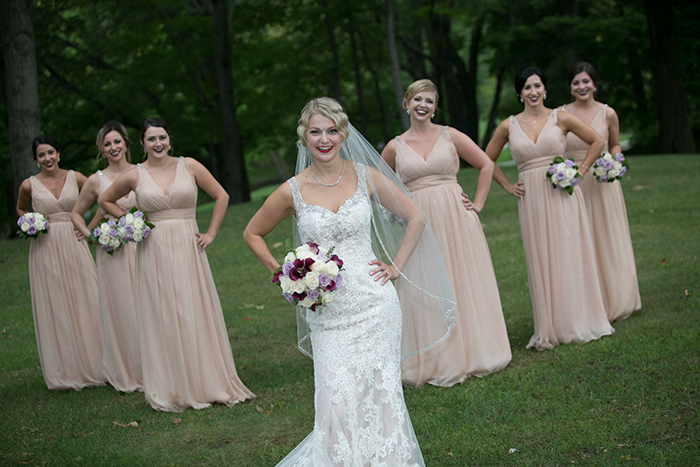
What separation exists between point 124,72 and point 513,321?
23.1 m

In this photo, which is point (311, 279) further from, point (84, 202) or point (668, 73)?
point (668, 73)

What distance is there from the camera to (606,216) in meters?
8.58

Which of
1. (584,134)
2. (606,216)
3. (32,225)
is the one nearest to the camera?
(584,134)

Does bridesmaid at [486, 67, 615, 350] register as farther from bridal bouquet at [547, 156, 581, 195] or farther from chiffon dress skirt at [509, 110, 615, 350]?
bridal bouquet at [547, 156, 581, 195]

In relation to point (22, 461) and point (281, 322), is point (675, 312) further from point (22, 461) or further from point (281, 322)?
point (22, 461)

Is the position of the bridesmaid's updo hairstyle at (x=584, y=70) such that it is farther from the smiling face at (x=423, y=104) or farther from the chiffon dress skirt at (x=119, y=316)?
the chiffon dress skirt at (x=119, y=316)

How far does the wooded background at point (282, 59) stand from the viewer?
2389 cm

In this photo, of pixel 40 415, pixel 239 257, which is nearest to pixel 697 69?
pixel 239 257

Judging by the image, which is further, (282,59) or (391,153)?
(282,59)

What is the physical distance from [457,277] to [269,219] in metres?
2.78

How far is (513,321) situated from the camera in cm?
Result: 920

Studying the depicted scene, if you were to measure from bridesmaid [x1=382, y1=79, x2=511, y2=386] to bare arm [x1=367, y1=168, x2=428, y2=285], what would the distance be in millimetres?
1948

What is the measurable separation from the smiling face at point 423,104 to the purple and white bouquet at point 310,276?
3.09 m

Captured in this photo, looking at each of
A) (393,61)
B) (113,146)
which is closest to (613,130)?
(113,146)
